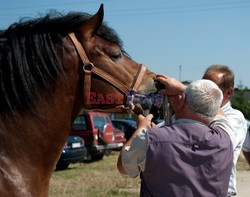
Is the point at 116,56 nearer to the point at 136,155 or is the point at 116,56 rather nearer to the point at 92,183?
the point at 136,155

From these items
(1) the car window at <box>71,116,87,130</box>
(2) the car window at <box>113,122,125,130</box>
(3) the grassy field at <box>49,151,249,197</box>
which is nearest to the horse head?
(3) the grassy field at <box>49,151,249,197</box>

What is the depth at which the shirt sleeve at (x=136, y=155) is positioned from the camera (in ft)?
7.25

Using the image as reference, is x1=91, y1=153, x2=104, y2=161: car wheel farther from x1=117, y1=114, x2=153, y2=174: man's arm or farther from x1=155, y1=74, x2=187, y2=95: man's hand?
x1=117, y1=114, x2=153, y2=174: man's arm

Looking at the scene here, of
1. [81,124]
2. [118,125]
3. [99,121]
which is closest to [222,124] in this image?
[81,124]

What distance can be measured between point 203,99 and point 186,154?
322 millimetres

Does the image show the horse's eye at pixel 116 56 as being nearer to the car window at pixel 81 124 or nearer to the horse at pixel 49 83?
the horse at pixel 49 83

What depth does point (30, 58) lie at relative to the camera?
2615 millimetres

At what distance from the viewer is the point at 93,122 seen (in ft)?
49.1

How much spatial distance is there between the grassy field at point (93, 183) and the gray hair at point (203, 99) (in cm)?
577

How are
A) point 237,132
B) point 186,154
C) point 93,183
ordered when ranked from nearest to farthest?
point 186,154 < point 237,132 < point 93,183

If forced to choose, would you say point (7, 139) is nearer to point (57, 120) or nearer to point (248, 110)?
point (57, 120)

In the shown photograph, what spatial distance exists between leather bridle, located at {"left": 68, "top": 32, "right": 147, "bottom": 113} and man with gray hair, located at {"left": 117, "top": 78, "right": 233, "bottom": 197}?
550 mm

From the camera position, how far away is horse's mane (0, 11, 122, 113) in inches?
99.5

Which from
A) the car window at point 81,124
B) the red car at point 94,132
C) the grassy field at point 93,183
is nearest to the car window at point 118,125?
the red car at point 94,132
